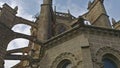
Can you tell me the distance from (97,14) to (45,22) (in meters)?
5.26

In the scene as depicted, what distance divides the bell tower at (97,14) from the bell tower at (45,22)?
13.5 ft

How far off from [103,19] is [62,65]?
8785 mm

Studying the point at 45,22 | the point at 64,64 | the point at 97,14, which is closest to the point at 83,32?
the point at 64,64

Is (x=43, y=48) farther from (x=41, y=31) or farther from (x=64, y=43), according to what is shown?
(x=41, y=31)

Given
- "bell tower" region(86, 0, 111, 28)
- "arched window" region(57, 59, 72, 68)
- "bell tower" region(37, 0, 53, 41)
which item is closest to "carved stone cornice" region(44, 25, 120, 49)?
"arched window" region(57, 59, 72, 68)

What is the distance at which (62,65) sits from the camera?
37.3ft

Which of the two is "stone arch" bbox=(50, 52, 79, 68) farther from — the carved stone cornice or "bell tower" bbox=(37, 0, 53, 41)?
"bell tower" bbox=(37, 0, 53, 41)

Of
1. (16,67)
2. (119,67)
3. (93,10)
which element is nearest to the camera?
(119,67)

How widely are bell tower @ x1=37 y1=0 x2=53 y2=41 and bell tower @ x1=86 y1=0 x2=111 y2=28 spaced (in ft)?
13.5

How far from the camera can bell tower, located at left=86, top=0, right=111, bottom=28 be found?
19.2 metres

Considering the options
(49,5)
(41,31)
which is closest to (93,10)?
(49,5)

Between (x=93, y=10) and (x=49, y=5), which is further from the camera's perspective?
(x=93, y=10)

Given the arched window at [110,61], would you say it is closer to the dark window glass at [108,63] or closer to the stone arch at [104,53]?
the dark window glass at [108,63]

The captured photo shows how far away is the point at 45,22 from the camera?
1738 centimetres
